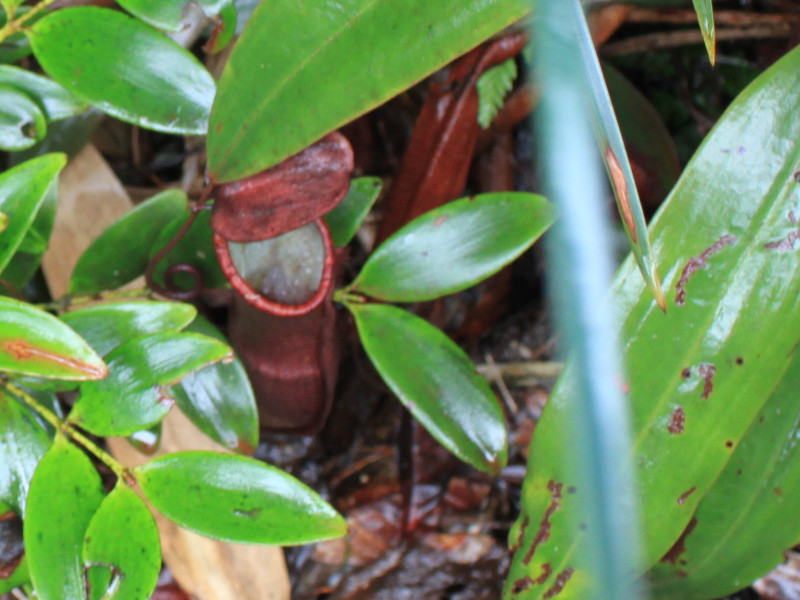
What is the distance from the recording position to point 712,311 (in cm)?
67

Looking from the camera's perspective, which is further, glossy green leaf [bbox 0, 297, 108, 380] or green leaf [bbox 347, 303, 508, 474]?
green leaf [bbox 347, 303, 508, 474]

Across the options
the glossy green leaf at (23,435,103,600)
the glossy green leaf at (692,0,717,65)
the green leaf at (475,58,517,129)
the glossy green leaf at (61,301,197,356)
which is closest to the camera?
the glossy green leaf at (692,0,717,65)

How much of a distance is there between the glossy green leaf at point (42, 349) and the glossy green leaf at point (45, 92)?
0.31m

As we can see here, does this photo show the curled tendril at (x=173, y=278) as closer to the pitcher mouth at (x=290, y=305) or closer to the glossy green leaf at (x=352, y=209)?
the pitcher mouth at (x=290, y=305)

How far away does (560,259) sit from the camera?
14cm

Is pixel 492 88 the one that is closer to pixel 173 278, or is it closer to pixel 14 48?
pixel 173 278

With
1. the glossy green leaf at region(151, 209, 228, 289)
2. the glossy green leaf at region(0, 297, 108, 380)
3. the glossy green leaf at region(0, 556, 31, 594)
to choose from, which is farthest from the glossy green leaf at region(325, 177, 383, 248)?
the glossy green leaf at region(0, 556, 31, 594)

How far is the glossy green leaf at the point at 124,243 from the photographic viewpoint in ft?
2.65

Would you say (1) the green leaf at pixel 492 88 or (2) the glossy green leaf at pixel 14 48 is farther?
(1) the green leaf at pixel 492 88

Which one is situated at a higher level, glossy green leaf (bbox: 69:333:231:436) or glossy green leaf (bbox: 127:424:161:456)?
glossy green leaf (bbox: 69:333:231:436)

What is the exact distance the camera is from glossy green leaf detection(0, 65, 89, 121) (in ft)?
2.50

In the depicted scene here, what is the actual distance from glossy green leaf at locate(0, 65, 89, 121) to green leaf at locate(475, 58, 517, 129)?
0.53 m

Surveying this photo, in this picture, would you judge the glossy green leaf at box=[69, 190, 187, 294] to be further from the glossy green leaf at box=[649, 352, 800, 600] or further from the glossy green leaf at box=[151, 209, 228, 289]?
the glossy green leaf at box=[649, 352, 800, 600]

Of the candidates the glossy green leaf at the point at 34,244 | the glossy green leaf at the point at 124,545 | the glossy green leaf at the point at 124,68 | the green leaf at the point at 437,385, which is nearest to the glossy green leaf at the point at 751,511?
the green leaf at the point at 437,385
